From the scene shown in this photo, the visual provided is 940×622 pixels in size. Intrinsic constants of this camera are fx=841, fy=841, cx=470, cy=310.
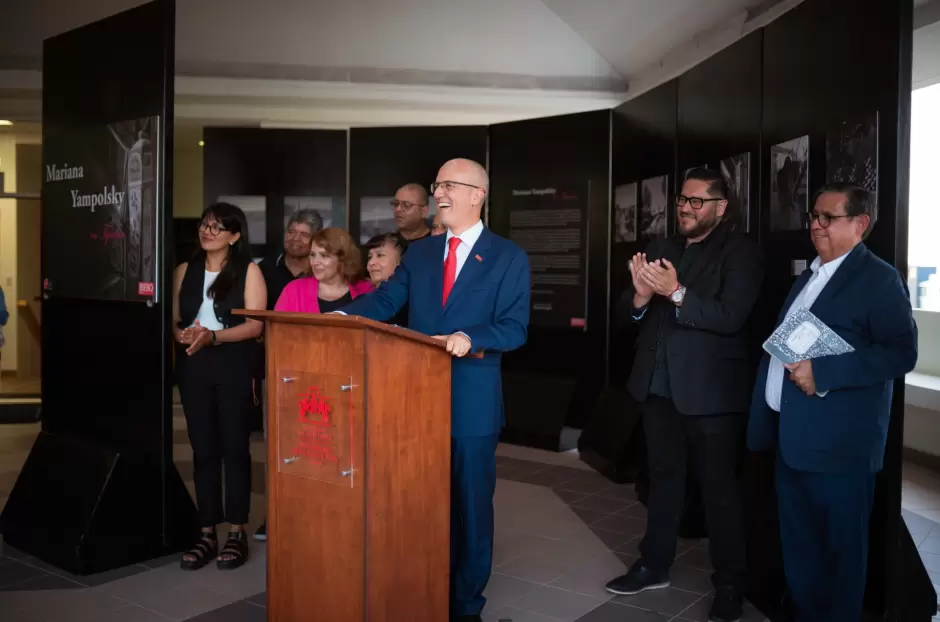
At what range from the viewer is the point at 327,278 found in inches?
161

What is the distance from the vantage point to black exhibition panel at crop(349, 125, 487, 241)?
25.0ft

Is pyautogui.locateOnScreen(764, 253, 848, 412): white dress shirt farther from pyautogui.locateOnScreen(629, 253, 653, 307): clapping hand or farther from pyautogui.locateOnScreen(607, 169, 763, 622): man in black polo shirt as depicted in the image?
pyautogui.locateOnScreen(629, 253, 653, 307): clapping hand

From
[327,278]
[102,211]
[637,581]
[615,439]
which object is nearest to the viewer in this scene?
[637,581]

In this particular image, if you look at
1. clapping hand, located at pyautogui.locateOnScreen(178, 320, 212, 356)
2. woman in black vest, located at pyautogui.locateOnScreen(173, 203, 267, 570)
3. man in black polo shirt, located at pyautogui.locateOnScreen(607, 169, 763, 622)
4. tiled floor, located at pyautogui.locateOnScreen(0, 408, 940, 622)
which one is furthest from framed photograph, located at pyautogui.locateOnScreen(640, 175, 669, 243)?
clapping hand, located at pyautogui.locateOnScreen(178, 320, 212, 356)

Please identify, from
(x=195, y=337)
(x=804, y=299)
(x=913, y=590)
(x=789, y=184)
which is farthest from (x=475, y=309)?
(x=913, y=590)

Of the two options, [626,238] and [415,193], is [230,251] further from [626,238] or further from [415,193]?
[626,238]

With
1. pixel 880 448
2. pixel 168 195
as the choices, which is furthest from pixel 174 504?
pixel 880 448

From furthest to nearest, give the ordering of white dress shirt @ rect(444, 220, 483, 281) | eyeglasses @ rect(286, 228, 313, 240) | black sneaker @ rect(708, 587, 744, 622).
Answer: eyeglasses @ rect(286, 228, 313, 240), black sneaker @ rect(708, 587, 744, 622), white dress shirt @ rect(444, 220, 483, 281)

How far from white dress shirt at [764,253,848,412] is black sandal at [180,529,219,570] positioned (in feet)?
8.97

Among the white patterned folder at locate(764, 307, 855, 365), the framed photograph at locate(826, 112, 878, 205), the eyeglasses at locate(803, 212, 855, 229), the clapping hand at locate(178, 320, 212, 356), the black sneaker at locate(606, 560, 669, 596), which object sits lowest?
the black sneaker at locate(606, 560, 669, 596)

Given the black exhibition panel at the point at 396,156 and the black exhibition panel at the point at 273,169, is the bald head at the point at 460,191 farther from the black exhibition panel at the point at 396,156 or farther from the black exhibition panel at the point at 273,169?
the black exhibition panel at the point at 273,169

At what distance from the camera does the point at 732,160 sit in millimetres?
4676

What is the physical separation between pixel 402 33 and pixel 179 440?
178 inches

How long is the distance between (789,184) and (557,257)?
3313 mm
